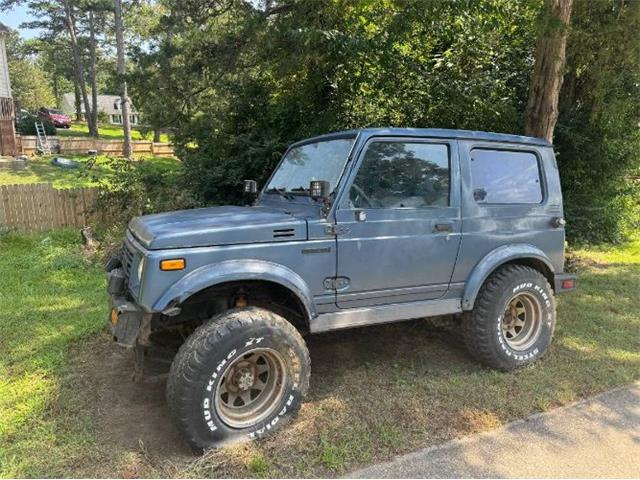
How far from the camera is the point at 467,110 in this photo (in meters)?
8.22

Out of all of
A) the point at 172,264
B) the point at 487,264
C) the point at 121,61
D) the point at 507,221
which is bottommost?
the point at 487,264

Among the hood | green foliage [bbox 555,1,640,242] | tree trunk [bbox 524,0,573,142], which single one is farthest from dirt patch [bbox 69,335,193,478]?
green foliage [bbox 555,1,640,242]

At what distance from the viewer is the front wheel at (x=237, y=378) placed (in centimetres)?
298

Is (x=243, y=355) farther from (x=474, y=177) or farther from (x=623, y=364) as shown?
(x=623, y=364)

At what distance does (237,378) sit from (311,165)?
1.80 meters

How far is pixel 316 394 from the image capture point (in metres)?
3.78

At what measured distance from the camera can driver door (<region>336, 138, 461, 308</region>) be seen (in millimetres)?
3555

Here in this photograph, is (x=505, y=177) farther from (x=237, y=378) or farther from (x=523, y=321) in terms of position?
(x=237, y=378)

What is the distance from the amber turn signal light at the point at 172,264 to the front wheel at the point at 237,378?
16.6 inches

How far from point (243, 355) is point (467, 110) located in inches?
257

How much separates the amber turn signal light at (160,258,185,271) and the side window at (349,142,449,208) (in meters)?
1.26

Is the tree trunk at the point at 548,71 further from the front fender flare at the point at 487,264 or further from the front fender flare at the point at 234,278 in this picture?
the front fender flare at the point at 234,278

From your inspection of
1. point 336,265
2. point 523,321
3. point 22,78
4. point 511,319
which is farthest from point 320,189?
point 22,78

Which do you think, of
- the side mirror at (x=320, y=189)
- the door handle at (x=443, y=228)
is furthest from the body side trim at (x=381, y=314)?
the side mirror at (x=320, y=189)
